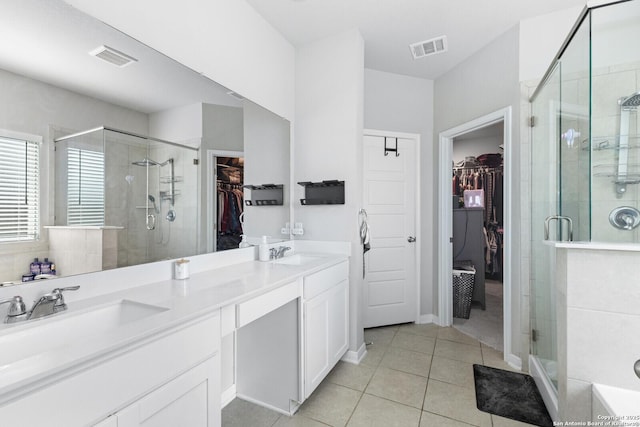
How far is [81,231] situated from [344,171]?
181cm

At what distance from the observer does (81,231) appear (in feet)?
3.98

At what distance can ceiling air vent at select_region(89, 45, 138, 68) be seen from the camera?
1.31 metres

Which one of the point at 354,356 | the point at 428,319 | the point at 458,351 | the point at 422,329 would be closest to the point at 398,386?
the point at 354,356

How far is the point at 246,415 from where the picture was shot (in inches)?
71.1

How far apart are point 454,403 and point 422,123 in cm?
270

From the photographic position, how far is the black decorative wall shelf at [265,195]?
2283 millimetres

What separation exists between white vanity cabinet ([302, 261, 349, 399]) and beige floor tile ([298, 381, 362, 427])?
12 cm

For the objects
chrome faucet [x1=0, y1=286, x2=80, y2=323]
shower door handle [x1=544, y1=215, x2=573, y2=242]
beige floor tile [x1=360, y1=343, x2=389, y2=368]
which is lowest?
beige floor tile [x1=360, y1=343, x2=389, y2=368]

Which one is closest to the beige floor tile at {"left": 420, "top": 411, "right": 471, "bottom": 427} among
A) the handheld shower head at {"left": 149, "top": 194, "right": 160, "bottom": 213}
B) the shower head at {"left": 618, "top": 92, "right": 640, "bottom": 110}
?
Result: the handheld shower head at {"left": 149, "top": 194, "right": 160, "bottom": 213}

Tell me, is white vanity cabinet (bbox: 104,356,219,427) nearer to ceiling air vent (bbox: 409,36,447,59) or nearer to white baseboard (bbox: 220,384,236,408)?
white baseboard (bbox: 220,384,236,408)

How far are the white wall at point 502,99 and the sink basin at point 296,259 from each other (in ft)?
5.54

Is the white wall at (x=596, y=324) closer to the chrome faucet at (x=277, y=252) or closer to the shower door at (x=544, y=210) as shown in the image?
the shower door at (x=544, y=210)

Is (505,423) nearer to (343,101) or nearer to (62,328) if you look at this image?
(62,328)

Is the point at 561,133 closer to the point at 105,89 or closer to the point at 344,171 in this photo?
the point at 344,171
